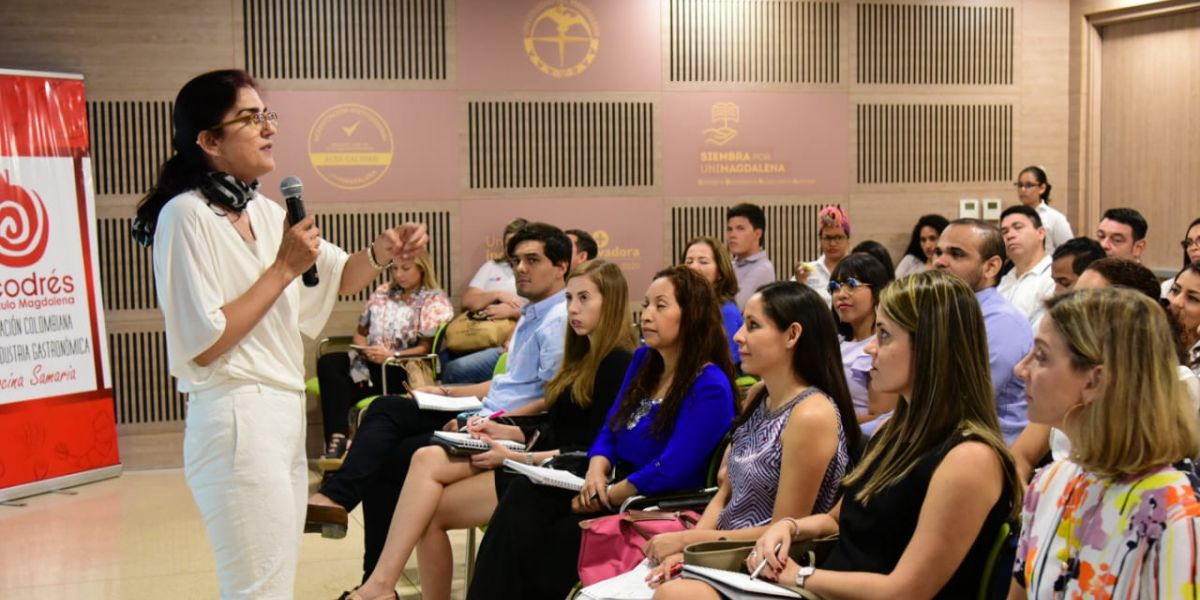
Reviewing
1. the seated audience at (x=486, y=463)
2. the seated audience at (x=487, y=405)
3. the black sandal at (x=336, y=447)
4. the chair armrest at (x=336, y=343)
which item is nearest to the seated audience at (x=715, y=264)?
the seated audience at (x=487, y=405)

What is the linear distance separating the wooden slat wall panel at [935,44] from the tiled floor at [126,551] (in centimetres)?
457

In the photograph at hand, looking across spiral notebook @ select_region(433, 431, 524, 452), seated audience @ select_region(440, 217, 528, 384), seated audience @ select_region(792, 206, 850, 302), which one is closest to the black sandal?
seated audience @ select_region(440, 217, 528, 384)

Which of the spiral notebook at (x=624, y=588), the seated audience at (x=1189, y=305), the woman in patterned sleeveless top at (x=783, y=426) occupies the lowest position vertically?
the spiral notebook at (x=624, y=588)

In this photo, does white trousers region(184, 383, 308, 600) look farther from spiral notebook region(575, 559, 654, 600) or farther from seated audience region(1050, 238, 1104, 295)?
seated audience region(1050, 238, 1104, 295)

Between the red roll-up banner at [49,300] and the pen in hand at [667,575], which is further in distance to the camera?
the red roll-up banner at [49,300]

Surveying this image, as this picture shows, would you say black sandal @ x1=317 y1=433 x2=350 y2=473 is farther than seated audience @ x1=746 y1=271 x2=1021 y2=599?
Yes

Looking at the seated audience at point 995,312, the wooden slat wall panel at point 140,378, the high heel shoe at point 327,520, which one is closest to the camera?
the seated audience at point 995,312

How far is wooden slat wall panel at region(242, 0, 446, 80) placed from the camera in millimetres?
7633

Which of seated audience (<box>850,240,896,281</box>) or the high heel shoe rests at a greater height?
seated audience (<box>850,240,896,281</box>)

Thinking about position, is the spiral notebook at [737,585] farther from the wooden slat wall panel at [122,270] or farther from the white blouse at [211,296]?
the wooden slat wall panel at [122,270]

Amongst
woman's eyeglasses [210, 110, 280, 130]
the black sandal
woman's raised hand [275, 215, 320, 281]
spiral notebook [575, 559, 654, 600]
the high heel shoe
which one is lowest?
the black sandal

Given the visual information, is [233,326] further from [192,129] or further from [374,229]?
[374,229]

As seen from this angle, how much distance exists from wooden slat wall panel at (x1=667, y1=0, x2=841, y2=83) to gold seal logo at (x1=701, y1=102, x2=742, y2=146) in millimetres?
186

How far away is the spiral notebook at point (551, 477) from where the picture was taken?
3873 millimetres
